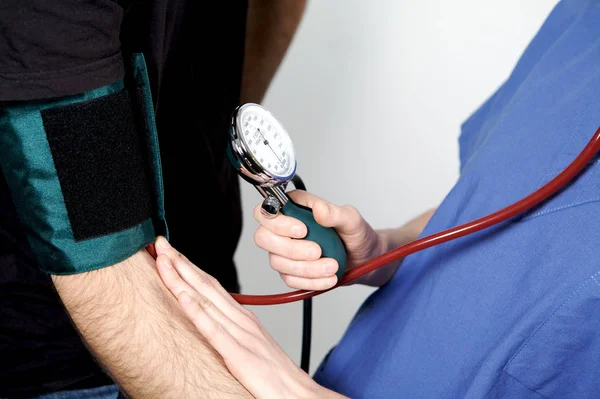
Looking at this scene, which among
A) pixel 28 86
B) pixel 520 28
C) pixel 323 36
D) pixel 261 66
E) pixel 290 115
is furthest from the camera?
pixel 290 115

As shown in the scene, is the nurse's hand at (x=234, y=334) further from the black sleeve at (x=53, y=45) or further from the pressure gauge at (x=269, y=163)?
the black sleeve at (x=53, y=45)

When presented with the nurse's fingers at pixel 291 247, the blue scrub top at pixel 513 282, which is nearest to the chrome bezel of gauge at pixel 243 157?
the nurse's fingers at pixel 291 247

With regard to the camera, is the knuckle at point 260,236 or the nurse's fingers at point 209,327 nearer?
the nurse's fingers at point 209,327

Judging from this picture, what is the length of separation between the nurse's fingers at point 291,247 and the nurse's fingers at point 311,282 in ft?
0.12

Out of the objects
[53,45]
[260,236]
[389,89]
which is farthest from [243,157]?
[389,89]

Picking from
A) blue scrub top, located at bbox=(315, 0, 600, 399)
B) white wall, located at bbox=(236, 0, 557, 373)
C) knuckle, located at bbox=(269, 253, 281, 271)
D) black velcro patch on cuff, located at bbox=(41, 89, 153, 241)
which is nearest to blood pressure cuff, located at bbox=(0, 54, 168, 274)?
black velcro patch on cuff, located at bbox=(41, 89, 153, 241)

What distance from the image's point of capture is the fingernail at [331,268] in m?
0.91

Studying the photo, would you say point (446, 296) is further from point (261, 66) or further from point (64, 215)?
point (261, 66)

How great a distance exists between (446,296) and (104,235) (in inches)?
18.8

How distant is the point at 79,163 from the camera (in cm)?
72

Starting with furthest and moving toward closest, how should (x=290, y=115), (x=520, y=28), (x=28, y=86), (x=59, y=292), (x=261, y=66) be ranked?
1. (x=290, y=115)
2. (x=520, y=28)
3. (x=261, y=66)
4. (x=59, y=292)
5. (x=28, y=86)

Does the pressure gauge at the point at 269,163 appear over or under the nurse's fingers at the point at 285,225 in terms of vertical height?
over

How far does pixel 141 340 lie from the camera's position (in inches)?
32.3

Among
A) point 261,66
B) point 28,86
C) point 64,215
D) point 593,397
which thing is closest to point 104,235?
point 64,215
